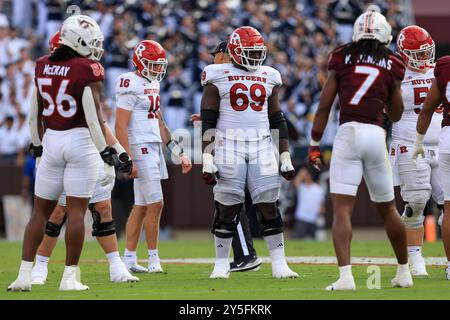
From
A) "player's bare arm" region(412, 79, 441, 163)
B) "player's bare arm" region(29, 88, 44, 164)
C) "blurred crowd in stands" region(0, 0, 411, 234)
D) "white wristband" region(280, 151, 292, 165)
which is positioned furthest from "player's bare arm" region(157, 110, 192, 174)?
"blurred crowd in stands" region(0, 0, 411, 234)

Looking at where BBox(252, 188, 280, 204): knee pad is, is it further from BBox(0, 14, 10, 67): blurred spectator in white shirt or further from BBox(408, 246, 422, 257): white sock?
BBox(0, 14, 10, 67): blurred spectator in white shirt

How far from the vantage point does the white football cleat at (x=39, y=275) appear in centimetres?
939

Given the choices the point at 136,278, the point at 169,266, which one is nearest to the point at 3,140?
the point at 169,266

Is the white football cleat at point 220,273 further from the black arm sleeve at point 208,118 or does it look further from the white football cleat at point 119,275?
the black arm sleeve at point 208,118

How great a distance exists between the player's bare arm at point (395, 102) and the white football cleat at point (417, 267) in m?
1.79

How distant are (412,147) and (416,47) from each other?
34.8 inches

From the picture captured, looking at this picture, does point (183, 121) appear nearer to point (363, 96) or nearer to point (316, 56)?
point (316, 56)

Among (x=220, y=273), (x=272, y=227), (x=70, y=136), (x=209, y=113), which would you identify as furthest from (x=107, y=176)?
(x=272, y=227)

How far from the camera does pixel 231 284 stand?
357 inches

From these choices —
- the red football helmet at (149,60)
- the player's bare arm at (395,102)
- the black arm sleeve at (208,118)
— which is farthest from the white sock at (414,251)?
the red football helmet at (149,60)

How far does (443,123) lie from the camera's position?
9367 mm

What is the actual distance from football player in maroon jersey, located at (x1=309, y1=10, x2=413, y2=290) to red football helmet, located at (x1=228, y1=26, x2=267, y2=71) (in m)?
1.41

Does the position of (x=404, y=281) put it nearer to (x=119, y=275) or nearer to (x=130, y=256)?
(x=119, y=275)
